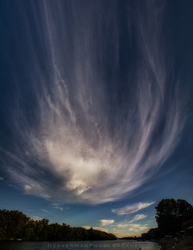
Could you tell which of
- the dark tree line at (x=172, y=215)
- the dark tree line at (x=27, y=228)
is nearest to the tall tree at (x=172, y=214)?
the dark tree line at (x=172, y=215)

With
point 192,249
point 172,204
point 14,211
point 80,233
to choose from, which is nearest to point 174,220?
point 172,204

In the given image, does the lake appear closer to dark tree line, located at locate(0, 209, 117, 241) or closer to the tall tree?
the tall tree

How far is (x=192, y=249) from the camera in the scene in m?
32.7

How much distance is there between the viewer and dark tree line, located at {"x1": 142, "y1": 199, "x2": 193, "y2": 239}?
80500mm

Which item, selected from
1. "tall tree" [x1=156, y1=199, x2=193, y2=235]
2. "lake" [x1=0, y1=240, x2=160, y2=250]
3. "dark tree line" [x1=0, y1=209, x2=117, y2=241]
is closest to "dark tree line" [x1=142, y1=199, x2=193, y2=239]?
"tall tree" [x1=156, y1=199, x2=193, y2=235]

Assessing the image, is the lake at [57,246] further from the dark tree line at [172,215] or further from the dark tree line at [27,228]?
the dark tree line at [27,228]

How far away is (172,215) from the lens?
3324 inches

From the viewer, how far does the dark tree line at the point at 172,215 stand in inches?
3169

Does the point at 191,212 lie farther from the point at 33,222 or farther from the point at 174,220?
the point at 33,222

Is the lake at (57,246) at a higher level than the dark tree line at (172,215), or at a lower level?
lower

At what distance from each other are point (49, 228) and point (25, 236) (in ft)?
118

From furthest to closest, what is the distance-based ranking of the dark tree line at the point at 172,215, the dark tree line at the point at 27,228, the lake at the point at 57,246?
the dark tree line at the point at 27,228
the dark tree line at the point at 172,215
the lake at the point at 57,246

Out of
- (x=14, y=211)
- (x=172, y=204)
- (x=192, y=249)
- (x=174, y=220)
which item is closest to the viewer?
(x=192, y=249)

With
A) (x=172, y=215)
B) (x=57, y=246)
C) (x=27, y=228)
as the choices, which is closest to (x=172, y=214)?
(x=172, y=215)
